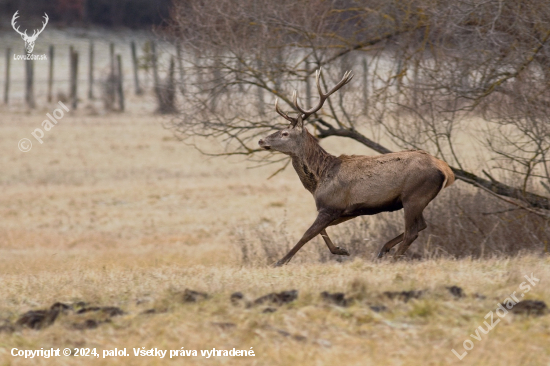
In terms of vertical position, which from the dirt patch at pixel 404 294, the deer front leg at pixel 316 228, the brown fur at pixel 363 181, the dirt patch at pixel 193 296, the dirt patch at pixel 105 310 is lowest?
the dirt patch at pixel 105 310

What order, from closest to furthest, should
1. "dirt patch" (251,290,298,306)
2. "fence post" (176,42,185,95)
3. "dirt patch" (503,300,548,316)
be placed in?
"dirt patch" (503,300,548,316) < "dirt patch" (251,290,298,306) < "fence post" (176,42,185,95)

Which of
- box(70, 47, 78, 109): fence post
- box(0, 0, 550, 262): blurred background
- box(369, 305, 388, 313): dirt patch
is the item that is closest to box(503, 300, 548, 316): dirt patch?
box(369, 305, 388, 313): dirt patch

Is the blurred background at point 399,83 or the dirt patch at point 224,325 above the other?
the blurred background at point 399,83

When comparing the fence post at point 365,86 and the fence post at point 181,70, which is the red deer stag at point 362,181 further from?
the fence post at point 181,70

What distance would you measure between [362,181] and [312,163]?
2.71ft

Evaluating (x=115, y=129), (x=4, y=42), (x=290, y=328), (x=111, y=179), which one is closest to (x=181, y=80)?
(x=290, y=328)

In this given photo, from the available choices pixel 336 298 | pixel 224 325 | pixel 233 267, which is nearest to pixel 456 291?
pixel 336 298

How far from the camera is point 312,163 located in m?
10.1

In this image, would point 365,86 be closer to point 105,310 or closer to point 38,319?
point 105,310

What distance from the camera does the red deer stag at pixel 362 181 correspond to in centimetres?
935

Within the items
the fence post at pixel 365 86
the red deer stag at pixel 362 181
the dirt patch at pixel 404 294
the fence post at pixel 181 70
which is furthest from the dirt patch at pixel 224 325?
the fence post at pixel 181 70

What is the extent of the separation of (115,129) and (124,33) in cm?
2824

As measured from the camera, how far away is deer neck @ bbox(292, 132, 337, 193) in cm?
1009

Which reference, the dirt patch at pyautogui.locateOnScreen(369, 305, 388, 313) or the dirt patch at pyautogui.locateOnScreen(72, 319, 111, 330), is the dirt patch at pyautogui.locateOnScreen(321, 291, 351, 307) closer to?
the dirt patch at pyautogui.locateOnScreen(369, 305, 388, 313)
